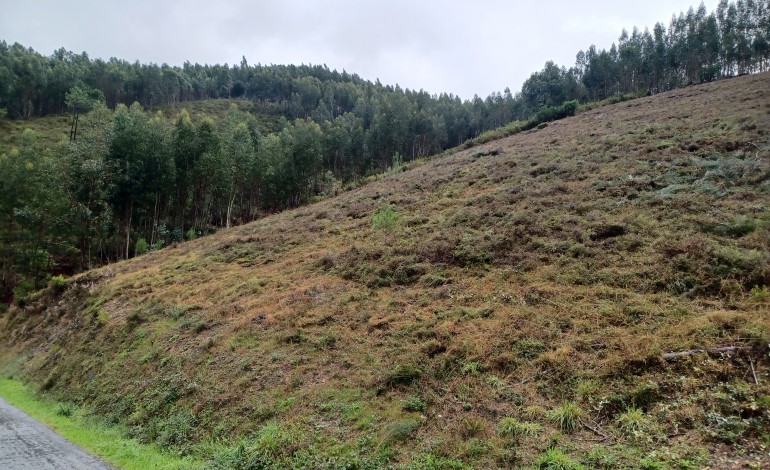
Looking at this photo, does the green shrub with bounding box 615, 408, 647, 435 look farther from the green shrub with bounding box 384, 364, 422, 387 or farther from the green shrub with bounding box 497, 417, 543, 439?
the green shrub with bounding box 384, 364, 422, 387

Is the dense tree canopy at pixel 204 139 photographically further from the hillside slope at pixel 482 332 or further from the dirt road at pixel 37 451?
the dirt road at pixel 37 451

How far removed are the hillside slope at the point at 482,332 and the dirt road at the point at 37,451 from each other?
1.47 meters

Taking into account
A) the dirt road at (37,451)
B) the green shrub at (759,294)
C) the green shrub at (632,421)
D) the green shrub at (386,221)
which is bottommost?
the dirt road at (37,451)

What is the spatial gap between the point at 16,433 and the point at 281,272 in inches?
446

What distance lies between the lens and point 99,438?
11.6 metres

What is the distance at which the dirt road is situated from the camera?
9.55 meters

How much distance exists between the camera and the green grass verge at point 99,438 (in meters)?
9.54

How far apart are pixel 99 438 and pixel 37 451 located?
1.39 meters

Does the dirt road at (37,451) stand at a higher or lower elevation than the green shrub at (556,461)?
lower

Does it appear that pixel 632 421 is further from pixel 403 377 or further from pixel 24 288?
pixel 24 288

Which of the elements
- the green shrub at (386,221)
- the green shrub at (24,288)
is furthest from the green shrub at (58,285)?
the green shrub at (386,221)

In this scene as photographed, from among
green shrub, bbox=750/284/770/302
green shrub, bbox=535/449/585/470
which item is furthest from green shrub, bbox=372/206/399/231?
green shrub, bbox=535/449/585/470

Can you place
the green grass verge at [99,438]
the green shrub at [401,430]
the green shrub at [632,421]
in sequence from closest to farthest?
1. the green shrub at [632,421]
2. the green shrub at [401,430]
3. the green grass verge at [99,438]

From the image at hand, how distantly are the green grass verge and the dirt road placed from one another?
277 mm
